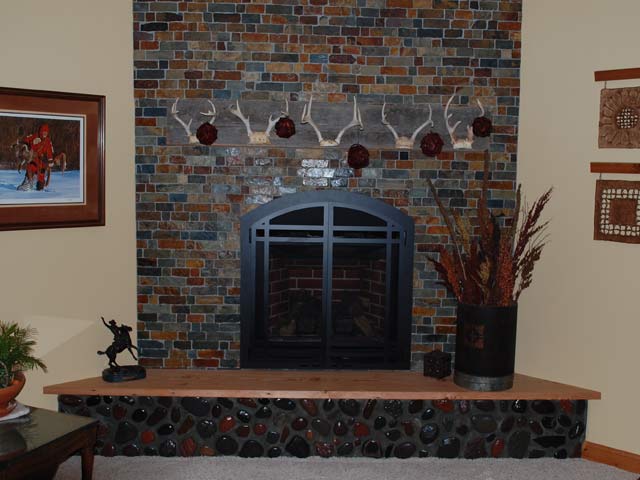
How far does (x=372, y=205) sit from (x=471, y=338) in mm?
949

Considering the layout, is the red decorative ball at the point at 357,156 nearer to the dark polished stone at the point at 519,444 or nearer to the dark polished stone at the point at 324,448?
the dark polished stone at the point at 324,448

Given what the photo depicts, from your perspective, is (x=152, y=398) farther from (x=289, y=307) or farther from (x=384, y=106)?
(x=384, y=106)

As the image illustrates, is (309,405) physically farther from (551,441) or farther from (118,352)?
(551,441)

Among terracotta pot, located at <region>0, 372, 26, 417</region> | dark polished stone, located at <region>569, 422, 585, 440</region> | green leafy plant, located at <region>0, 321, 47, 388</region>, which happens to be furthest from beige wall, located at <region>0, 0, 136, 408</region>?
dark polished stone, located at <region>569, 422, 585, 440</region>

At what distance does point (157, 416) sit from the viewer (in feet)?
11.8

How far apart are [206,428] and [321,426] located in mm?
602

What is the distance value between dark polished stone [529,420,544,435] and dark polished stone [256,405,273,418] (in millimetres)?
1372

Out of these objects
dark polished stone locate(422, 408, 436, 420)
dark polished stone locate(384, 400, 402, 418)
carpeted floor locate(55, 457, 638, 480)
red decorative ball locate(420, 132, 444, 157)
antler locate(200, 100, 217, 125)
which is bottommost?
carpeted floor locate(55, 457, 638, 480)

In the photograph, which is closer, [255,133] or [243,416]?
[243,416]

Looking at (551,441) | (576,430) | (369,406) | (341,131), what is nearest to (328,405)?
(369,406)

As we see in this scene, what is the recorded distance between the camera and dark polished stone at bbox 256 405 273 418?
3.60 m

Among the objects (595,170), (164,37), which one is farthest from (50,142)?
(595,170)

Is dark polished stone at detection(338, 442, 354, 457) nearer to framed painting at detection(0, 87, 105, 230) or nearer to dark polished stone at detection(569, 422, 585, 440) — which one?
dark polished stone at detection(569, 422, 585, 440)

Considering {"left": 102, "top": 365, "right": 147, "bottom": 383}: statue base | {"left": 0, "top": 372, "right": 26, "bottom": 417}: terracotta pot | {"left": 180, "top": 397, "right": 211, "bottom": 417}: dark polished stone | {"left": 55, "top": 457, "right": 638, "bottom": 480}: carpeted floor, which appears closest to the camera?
{"left": 0, "top": 372, "right": 26, "bottom": 417}: terracotta pot
